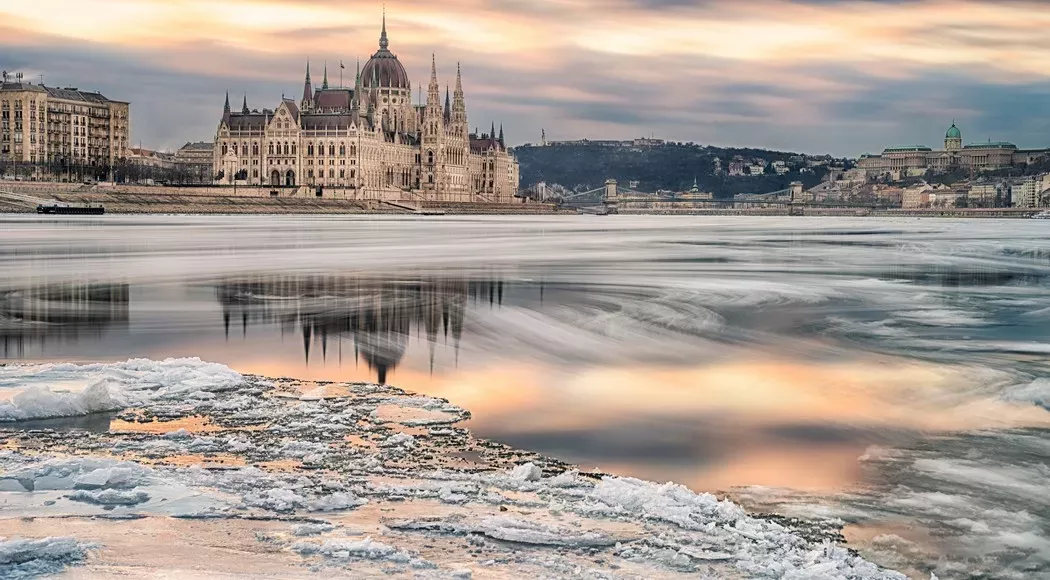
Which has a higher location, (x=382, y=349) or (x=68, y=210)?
(x=68, y=210)

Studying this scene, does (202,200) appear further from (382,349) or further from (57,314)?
(382,349)

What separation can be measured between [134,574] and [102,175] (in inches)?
5936

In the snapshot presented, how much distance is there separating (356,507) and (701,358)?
666 cm

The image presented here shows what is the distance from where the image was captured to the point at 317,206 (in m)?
124

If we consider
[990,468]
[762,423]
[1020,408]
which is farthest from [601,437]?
[1020,408]

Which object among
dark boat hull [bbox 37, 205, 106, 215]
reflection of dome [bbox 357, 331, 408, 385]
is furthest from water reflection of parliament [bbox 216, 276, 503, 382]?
dark boat hull [bbox 37, 205, 106, 215]

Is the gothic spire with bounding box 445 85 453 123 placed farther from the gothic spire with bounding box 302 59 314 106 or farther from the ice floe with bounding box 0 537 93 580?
the ice floe with bounding box 0 537 93 580

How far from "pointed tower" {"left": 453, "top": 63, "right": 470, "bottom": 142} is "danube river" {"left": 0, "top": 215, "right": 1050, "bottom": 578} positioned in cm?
16208

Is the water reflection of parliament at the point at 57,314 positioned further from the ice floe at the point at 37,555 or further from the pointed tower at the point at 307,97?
the pointed tower at the point at 307,97

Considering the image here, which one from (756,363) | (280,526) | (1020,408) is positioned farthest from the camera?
(756,363)

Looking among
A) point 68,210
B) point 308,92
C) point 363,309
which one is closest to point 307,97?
point 308,92

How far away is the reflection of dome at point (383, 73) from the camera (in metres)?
178

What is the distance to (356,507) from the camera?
6684mm

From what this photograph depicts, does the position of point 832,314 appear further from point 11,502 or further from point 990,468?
point 11,502
